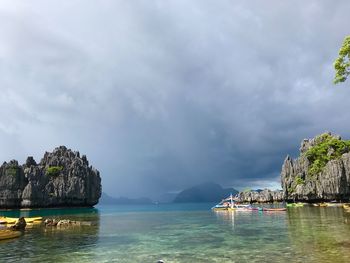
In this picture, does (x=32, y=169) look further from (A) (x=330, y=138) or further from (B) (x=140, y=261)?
(B) (x=140, y=261)

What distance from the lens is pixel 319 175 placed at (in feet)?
492

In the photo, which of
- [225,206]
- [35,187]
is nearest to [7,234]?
[225,206]

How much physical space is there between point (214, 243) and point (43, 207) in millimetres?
166088

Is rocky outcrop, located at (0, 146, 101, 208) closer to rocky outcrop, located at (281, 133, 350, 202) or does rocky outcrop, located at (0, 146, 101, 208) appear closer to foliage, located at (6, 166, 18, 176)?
foliage, located at (6, 166, 18, 176)

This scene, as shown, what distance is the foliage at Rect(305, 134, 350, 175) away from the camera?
157500mm

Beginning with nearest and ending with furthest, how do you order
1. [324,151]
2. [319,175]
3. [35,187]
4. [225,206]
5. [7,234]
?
[7,234] → [225,206] → [319,175] → [324,151] → [35,187]

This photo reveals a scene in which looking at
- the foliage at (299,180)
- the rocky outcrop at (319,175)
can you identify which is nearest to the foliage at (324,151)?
the rocky outcrop at (319,175)

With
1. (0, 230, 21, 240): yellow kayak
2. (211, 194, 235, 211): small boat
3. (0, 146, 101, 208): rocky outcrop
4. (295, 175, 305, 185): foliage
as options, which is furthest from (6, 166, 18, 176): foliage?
(295, 175, 305, 185): foliage

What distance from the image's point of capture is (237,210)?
11869cm

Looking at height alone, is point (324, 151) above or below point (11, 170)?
above

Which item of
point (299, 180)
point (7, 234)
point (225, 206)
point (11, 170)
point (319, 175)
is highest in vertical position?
point (11, 170)

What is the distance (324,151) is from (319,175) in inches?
746

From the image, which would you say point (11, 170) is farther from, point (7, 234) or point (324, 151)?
point (324, 151)

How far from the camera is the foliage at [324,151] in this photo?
517 ft
